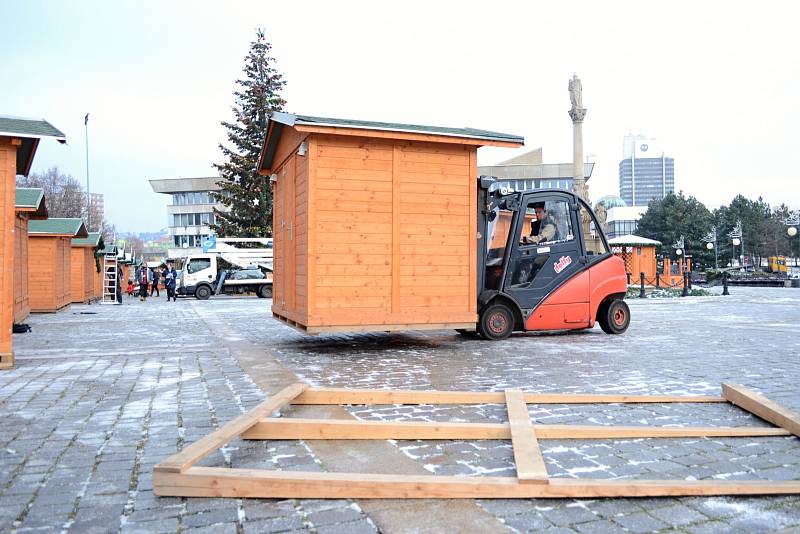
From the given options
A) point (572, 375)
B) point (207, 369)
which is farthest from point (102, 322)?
point (572, 375)

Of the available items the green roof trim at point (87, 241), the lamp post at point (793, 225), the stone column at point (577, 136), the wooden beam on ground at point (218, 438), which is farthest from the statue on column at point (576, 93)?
the wooden beam on ground at point (218, 438)

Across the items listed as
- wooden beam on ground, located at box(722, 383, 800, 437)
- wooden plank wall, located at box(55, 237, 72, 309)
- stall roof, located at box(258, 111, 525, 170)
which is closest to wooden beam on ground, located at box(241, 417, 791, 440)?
wooden beam on ground, located at box(722, 383, 800, 437)

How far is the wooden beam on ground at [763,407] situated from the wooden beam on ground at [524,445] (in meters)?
1.83

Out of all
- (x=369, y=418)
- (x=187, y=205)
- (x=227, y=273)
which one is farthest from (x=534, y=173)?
(x=369, y=418)

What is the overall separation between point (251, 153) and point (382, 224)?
31357 millimetres

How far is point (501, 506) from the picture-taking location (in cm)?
318

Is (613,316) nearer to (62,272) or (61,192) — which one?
(62,272)

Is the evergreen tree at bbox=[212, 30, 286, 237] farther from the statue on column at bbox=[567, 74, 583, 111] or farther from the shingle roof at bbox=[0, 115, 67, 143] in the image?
the shingle roof at bbox=[0, 115, 67, 143]

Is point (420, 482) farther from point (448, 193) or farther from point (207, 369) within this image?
point (448, 193)

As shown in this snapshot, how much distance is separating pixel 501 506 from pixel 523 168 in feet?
263

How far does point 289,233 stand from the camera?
10445 mm

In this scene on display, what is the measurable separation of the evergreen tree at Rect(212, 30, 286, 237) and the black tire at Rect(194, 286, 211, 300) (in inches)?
274

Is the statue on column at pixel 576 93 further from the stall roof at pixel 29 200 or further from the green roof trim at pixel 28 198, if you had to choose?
the green roof trim at pixel 28 198

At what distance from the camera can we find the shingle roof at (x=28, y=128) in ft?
27.0
